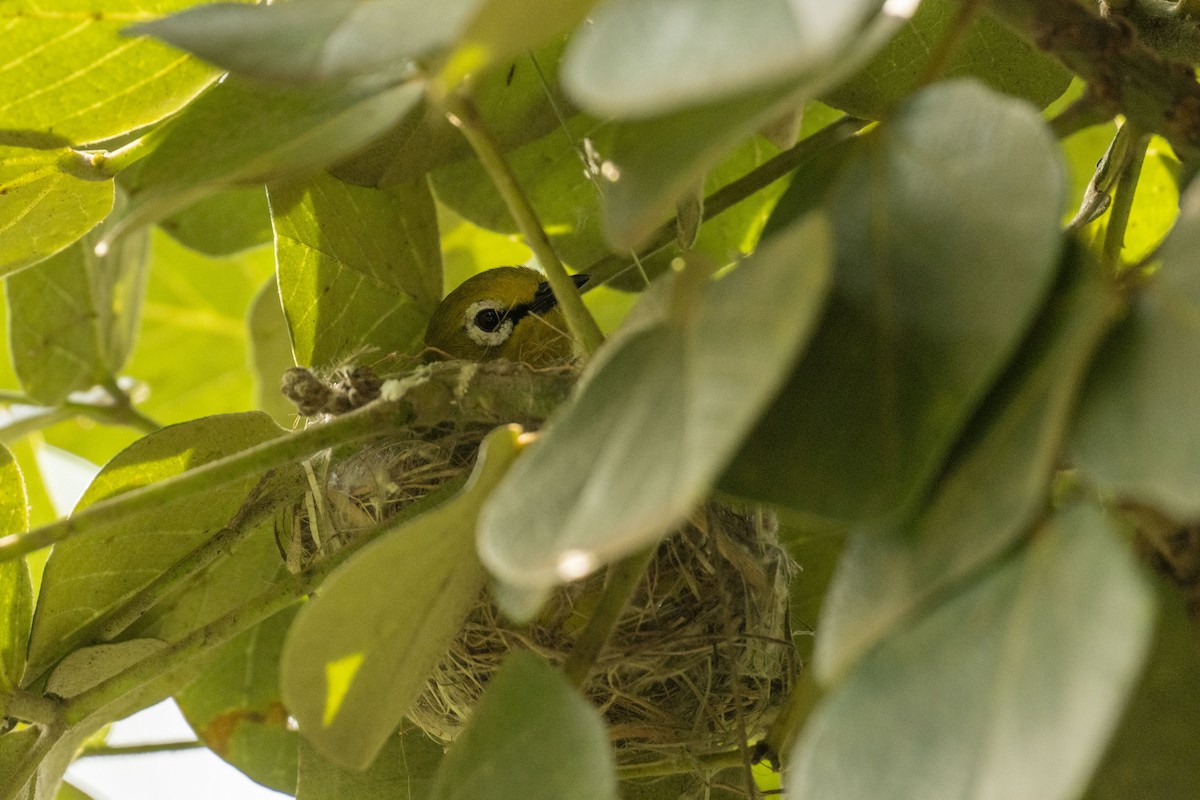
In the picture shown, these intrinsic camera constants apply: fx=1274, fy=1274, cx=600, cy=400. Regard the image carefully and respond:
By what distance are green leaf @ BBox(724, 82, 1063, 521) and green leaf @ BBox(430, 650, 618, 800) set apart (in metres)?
0.12

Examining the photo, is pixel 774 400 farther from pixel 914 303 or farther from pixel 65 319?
pixel 65 319

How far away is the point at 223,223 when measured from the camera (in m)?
1.45

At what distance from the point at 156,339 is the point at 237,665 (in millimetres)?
732

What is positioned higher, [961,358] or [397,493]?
[961,358]

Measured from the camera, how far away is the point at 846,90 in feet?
3.13

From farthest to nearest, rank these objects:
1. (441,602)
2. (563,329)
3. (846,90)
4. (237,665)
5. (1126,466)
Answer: (563,329) → (237,665) → (846,90) → (441,602) → (1126,466)

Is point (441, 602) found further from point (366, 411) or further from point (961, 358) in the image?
point (961, 358)

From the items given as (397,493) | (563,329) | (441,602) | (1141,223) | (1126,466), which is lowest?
(563,329)

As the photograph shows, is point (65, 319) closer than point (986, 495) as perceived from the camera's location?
No

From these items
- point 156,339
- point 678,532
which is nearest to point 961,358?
point 678,532

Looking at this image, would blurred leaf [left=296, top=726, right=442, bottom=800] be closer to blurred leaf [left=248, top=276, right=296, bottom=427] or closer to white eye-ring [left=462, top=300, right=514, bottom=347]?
blurred leaf [left=248, top=276, right=296, bottom=427]

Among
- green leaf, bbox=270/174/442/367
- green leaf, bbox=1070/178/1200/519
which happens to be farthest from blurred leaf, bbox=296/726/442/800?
green leaf, bbox=1070/178/1200/519

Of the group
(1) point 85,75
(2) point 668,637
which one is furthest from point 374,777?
(1) point 85,75

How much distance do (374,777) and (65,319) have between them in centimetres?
66
